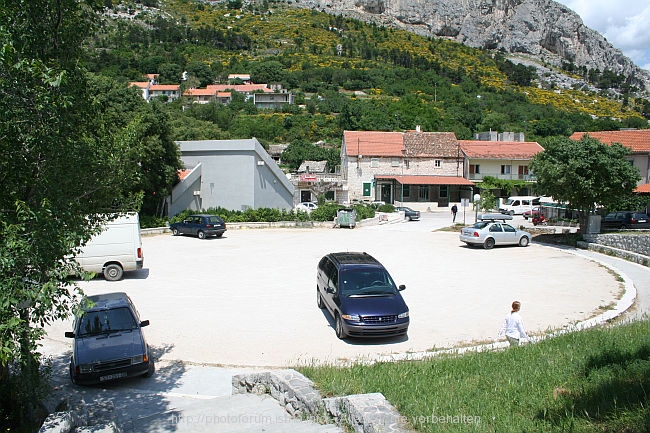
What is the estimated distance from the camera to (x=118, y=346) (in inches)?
372

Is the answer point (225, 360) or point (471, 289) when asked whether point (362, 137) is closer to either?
point (471, 289)

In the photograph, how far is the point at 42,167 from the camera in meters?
6.68

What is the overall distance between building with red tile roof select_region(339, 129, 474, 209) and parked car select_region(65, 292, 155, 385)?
48400 millimetres

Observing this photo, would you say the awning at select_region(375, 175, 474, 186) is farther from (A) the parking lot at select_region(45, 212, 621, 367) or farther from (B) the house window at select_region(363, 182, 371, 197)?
(A) the parking lot at select_region(45, 212, 621, 367)

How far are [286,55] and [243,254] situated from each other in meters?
147

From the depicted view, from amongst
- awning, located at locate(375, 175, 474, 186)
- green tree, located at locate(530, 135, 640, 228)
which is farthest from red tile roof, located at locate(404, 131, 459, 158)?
green tree, located at locate(530, 135, 640, 228)

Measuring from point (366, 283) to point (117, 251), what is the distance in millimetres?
10612

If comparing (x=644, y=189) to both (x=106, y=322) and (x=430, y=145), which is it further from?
(x=106, y=322)

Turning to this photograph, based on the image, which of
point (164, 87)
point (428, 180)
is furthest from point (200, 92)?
point (428, 180)

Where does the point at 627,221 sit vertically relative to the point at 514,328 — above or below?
above

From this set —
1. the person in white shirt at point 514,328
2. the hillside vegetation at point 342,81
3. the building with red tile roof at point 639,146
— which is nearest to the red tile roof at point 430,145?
the building with red tile roof at point 639,146

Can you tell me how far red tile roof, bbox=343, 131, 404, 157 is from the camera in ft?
194

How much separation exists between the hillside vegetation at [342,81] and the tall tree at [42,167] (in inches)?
1814

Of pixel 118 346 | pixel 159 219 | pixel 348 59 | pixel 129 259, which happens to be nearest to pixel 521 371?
pixel 118 346
